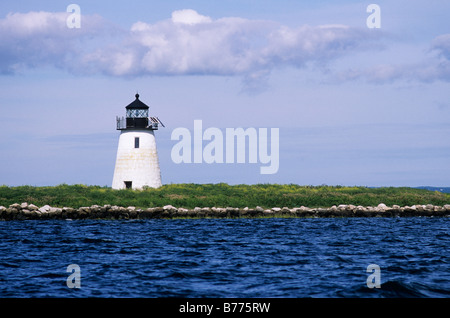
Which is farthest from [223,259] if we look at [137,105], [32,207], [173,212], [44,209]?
[137,105]

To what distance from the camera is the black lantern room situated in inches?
1914

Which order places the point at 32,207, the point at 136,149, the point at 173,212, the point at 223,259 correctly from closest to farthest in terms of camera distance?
1. the point at 223,259
2. the point at 32,207
3. the point at 173,212
4. the point at 136,149

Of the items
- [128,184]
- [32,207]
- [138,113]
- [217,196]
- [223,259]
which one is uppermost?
[138,113]

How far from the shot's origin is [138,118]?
160ft

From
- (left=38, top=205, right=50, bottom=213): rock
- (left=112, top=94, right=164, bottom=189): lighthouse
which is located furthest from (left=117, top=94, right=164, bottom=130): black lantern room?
(left=38, top=205, right=50, bottom=213): rock

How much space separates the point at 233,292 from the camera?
16.7m

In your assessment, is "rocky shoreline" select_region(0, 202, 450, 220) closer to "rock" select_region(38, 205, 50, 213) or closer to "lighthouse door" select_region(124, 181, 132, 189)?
"rock" select_region(38, 205, 50, 213)

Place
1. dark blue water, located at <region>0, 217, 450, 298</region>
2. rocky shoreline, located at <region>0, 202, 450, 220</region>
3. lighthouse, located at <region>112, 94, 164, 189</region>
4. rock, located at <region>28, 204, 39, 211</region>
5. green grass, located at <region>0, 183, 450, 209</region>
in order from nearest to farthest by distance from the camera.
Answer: dark blue water, located at <region>0, 217, 450, 298</region>, rocky shoreline, located at <region>0, 202, 450, 220</region>, rock, located at <region>28, 204, 39, 211</region>, green grass, located at <region>0, 183, 450, 209</region>, lighthouse, located at <region>112, 94, 164, 189</region>

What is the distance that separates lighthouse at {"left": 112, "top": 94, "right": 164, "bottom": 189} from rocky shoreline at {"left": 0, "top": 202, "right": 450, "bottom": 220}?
6.08 m

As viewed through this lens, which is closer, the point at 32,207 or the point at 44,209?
the point at 44,209

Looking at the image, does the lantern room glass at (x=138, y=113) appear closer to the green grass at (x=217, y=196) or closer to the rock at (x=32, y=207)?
the green grass at (x=217, y=196)

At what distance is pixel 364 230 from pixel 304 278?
56.2 ft

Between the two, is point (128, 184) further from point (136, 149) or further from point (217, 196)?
point (217, 196)

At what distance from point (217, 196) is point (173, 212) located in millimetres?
6418
